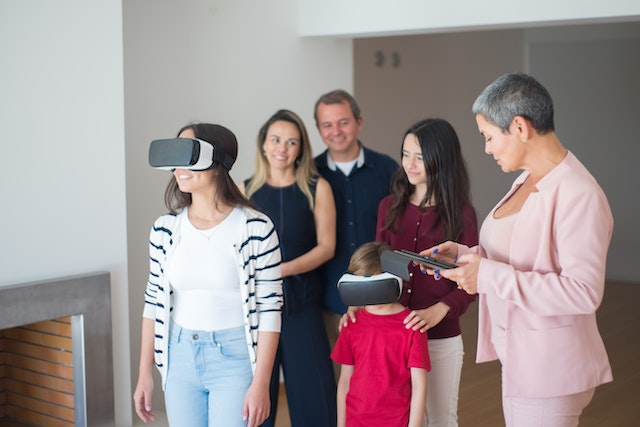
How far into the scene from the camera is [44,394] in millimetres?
3678

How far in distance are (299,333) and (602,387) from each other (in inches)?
99.6

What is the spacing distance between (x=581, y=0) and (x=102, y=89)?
2.28m

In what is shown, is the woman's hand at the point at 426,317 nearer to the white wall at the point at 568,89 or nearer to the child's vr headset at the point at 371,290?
the child's vr headset at the point at 371,290

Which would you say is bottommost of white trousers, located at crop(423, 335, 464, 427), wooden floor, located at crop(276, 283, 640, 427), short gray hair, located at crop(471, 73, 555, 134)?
wooden floor, located at crop(276, 283, 640, 427)

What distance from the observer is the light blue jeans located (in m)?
2.37

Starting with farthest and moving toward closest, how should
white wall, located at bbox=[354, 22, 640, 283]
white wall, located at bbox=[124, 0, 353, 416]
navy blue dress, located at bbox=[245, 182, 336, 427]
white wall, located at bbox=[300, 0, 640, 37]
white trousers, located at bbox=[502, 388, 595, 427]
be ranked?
white wall, located at bbox=[354, 22, 640, 283] → white wall, located at bbox=[124, 0, 353, 416] → white wall, located at bbox=[300, 0, 640, 37] → navy blue dress, located at bbox=[245, 182, 336, 427] → white trousers, located at bbox=[502, 388, 595, 427]

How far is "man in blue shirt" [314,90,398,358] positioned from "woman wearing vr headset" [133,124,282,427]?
1.14 meters

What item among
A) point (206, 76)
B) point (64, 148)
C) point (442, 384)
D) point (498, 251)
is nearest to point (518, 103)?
point (498, 251)

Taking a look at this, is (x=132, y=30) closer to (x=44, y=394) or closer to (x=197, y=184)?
(x=44, y=394)

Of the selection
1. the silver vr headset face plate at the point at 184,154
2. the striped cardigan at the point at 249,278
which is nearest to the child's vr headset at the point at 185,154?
the silver vr headset face plate at the point at 184,154

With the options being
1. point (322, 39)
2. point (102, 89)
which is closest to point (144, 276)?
point (102, 89)

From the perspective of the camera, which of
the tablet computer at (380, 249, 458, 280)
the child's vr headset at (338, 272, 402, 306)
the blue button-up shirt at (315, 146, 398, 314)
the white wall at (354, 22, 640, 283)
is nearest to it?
the tablet computer at (380, 249, 458, 280)

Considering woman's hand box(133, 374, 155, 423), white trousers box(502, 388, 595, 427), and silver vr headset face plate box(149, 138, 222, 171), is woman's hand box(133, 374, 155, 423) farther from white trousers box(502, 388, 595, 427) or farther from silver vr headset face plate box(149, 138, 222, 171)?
white trousers box(502, 388, 595, 427)

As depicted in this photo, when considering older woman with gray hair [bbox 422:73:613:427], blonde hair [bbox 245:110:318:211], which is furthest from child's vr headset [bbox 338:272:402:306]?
blonde hair [bbox 245:110:318:211]
